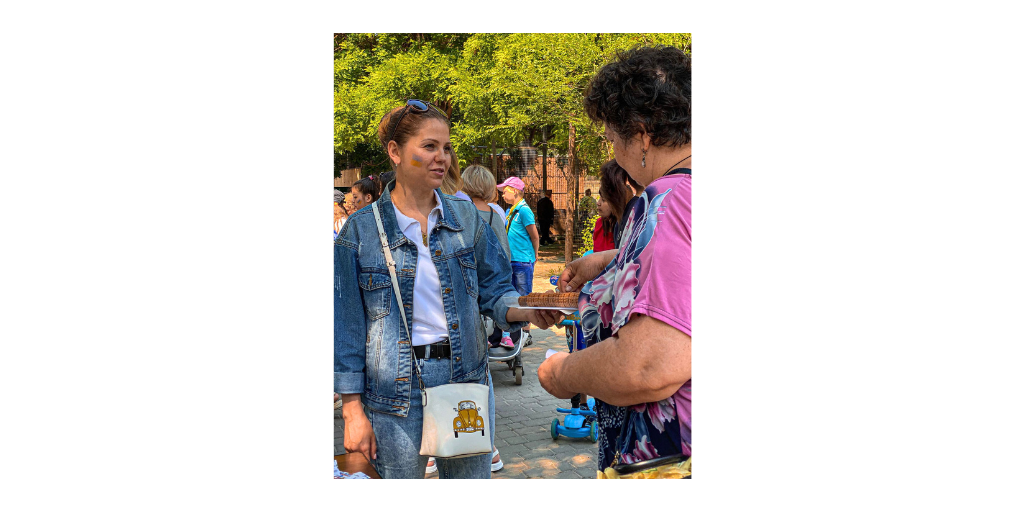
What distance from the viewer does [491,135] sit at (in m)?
4.22

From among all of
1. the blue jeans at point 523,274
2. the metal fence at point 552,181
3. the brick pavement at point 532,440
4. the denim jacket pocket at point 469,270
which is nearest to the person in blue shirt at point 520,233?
the blue jeans at point 523,274

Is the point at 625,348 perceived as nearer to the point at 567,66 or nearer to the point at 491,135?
the point at 567,66

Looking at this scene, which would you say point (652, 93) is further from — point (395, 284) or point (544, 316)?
point (395, 284)

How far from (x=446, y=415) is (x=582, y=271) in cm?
73

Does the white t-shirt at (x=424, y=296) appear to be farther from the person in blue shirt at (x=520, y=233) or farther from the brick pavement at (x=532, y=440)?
the person in blue shirt at (x=520, y=233)

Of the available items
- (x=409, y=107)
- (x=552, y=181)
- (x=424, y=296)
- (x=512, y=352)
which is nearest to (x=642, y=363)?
(x=424, y=296)

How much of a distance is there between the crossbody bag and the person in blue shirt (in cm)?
416

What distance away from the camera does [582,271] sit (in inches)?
89.4

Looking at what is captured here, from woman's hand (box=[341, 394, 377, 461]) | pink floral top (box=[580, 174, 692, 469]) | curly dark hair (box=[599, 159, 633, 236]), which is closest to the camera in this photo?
pink floral top (box=[580, 174, 692, 469])

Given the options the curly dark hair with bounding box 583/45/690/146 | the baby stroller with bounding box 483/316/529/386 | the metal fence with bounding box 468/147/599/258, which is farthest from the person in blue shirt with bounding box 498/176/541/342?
the curly dark hair with bounding box 583/45/690/146

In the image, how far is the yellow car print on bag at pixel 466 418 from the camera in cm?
230

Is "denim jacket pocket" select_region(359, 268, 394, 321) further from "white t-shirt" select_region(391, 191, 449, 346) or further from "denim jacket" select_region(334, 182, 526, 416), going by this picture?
"white t-shirt" select_region(391, 191, 449, 346)

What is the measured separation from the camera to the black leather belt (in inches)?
89.7
